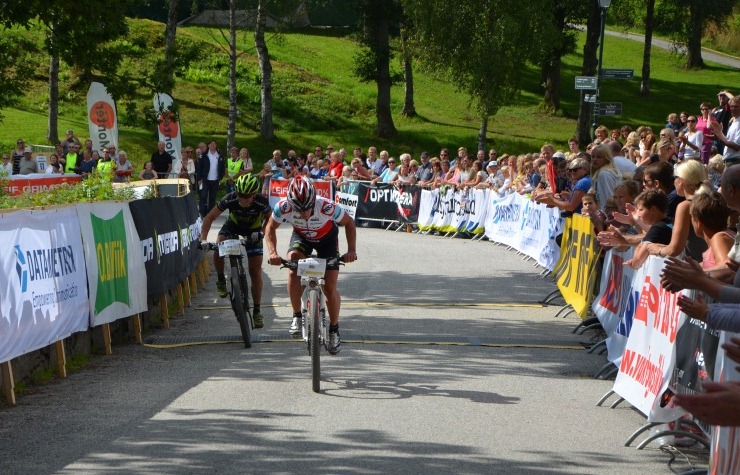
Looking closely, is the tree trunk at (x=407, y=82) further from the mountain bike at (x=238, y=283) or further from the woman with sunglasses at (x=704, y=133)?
the mountain bike at (x=238, y=283)

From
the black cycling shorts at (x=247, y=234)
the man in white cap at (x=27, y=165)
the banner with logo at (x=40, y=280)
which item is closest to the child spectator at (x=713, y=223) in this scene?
the banner with logo at (x=40, y=280)

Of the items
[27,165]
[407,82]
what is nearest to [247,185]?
[27,165]

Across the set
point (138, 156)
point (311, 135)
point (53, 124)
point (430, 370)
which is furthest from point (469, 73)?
point (430, 370)

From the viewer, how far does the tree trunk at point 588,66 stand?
50.5 m

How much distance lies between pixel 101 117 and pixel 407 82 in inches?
1092

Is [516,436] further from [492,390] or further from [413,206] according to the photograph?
Answer: [413,206]

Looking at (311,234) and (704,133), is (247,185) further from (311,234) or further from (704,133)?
(704,133)

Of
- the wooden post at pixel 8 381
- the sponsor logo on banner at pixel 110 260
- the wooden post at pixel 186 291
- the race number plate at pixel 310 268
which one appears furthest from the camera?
the wooden post at pixel 186 291

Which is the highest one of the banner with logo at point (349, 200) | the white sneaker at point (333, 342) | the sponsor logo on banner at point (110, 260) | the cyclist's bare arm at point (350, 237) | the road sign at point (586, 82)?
the road sign at point (586, 82)

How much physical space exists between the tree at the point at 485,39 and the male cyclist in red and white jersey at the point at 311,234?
113 ft

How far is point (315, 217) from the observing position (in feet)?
35.6

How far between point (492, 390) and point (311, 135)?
44310 mm

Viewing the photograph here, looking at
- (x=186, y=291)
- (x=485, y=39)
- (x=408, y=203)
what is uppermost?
(x=485, y=39)

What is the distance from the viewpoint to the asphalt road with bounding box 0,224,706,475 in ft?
23.9
